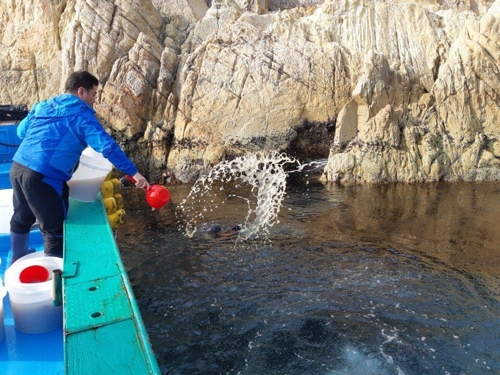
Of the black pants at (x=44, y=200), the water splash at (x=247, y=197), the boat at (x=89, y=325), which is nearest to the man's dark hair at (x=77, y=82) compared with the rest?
the black pants at (x=44, y=200)

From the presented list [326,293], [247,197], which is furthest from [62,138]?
[247,197]

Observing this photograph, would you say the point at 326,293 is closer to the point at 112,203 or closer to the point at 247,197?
the point at 112,203

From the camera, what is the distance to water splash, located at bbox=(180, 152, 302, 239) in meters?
9.70

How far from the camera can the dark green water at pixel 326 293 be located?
15.4ft

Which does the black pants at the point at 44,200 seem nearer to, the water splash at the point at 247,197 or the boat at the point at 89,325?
the boat at the point at 89,325

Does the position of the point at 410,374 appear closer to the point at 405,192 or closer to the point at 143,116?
the point at 405,192

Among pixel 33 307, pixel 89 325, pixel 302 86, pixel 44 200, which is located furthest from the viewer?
pixel 302 86

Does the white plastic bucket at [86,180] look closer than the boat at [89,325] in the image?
No

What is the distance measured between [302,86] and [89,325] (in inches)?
580

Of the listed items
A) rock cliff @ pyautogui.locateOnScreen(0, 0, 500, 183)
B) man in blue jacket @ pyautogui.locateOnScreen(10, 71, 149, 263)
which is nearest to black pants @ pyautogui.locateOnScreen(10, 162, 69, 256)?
man in blue jacket @ pyautogui.locateOnScreen(10, 71, 149, 263)

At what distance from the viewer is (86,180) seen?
14.3 feet

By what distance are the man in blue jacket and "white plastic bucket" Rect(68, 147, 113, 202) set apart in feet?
1.67

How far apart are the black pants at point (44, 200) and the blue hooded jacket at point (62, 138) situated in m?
0.07

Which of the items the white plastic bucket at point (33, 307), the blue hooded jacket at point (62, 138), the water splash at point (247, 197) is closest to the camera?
the white plastic bucket at point (33, 307)
